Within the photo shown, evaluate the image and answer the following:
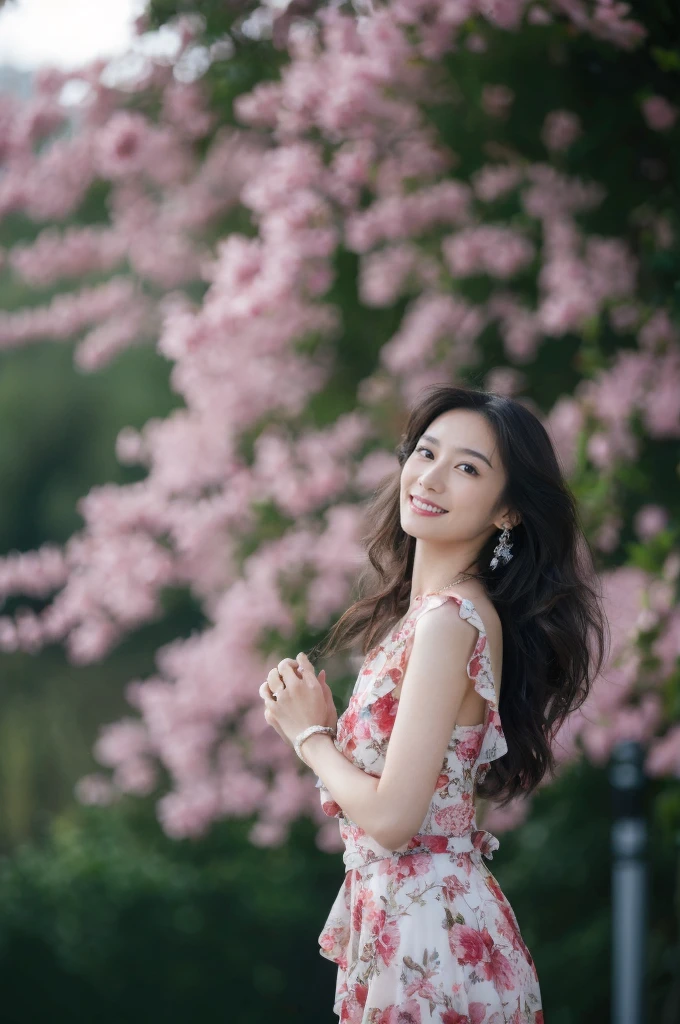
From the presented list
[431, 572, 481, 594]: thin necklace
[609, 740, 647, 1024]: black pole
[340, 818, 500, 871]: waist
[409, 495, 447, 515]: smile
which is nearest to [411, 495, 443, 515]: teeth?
[409, 495, 447, 515]: smile

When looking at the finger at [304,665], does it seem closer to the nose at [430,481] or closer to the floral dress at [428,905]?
the floral dress at [428,905]

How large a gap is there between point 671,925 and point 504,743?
2.38 metres

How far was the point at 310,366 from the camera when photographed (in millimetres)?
3225

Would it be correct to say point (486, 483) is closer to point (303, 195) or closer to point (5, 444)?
point (303, 195)

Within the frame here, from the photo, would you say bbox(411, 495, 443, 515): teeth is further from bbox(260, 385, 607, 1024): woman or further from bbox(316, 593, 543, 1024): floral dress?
bbox(316, 593, 543, 1024): floral dress

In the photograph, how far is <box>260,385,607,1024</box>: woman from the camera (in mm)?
1343

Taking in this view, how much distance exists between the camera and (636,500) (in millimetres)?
2906

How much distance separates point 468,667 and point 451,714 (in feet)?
0.24

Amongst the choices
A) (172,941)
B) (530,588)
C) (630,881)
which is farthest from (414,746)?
(172,941)

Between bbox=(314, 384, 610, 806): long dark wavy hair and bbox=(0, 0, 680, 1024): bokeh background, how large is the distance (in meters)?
0.92

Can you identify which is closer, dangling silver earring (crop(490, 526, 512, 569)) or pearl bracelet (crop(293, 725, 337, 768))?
pearl bracelet (crop(293, 725, 337, 768))

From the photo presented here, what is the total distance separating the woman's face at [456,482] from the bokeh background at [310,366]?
113cm

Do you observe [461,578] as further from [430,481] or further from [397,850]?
[397,850]

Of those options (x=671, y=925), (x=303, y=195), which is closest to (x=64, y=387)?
(x=303, y=195)
